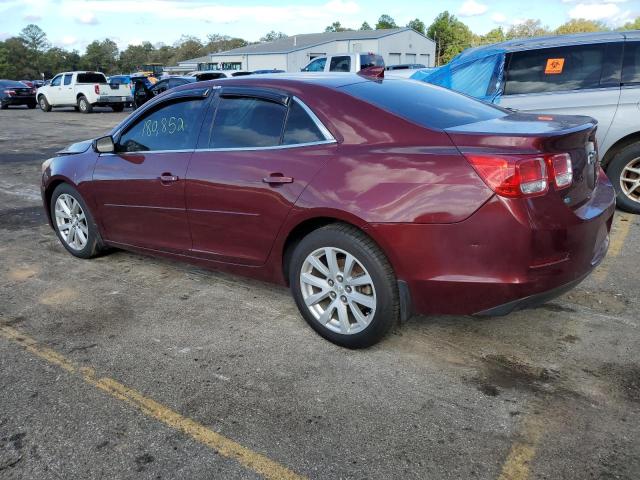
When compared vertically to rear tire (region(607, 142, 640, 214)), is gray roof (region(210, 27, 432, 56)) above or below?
above

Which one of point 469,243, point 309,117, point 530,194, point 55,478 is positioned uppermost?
point 309,117

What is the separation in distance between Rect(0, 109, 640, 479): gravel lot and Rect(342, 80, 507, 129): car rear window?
132 cm

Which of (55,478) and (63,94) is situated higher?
(63,94)

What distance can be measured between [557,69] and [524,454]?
5069mm

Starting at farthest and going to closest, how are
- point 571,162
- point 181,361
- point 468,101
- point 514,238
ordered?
1. point 468,101
2. point 181,361
3. point 571,162
4. point 514,238

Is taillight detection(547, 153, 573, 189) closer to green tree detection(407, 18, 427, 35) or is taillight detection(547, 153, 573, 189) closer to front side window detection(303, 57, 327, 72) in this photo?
front side window detection(303, 57, 327, 72)

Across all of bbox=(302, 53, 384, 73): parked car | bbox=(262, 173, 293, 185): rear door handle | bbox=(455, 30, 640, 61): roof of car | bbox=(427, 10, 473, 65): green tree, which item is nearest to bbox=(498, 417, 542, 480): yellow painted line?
bbox=(262, 173, 293, 185): rear door handle

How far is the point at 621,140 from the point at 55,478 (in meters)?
5.94

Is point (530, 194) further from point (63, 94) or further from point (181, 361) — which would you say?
point (63, 94)

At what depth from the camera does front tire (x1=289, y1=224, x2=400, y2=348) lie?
126 inches

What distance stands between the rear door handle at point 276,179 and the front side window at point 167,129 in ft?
2.72

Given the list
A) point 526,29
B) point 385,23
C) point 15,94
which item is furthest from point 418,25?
point 15,94

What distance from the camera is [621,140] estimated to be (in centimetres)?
601

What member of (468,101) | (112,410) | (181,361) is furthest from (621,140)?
(112,410)
